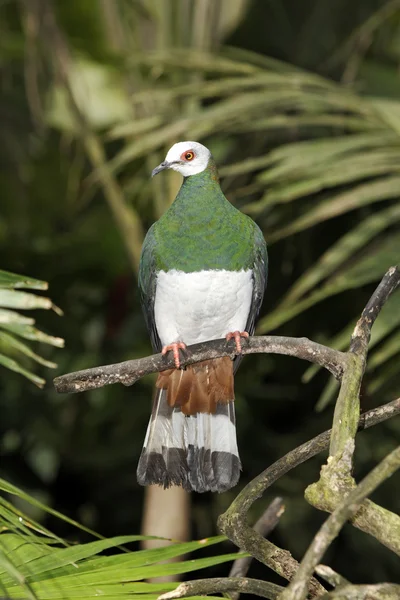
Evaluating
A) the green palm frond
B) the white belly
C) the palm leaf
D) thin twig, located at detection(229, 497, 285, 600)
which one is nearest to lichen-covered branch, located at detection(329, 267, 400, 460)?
the green palm frond

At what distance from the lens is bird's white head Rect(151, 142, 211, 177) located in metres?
2.32

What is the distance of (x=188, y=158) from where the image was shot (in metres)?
2.33

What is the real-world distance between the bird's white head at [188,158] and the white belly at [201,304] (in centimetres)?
31

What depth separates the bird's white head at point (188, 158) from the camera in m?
2.32

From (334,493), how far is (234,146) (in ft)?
10.5

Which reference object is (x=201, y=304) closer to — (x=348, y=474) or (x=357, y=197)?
(x=357, y=197)

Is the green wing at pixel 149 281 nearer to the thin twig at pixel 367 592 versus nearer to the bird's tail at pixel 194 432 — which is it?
the bird's tail at pixel 194 432

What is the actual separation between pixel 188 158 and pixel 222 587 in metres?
1.44

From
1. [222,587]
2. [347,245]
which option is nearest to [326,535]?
[222,587]

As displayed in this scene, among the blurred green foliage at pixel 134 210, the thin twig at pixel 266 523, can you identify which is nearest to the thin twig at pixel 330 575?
the thin twig at pixel 266 523

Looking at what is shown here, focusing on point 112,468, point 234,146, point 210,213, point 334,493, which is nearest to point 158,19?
point 234,146

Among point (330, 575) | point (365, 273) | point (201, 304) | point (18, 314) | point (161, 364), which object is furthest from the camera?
point (201, 304)

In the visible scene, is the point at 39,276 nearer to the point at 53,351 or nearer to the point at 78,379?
the point at 53,351

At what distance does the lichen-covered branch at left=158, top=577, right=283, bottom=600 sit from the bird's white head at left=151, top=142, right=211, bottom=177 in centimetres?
140
